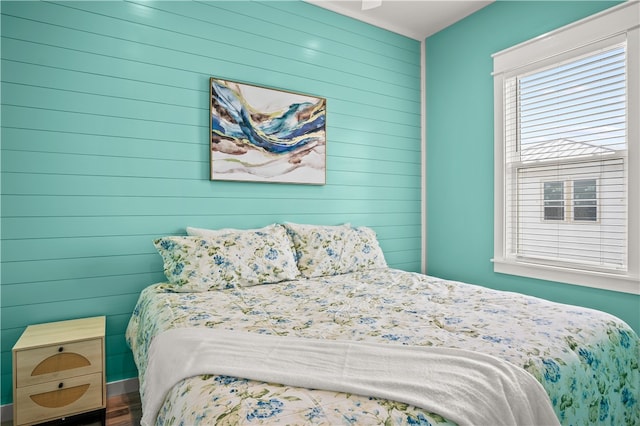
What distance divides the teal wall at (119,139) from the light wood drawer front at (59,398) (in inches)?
15.7

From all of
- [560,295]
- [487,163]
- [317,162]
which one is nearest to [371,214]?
[317,162]

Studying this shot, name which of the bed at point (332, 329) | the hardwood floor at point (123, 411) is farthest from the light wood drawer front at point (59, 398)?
the bed at point (332, 329)

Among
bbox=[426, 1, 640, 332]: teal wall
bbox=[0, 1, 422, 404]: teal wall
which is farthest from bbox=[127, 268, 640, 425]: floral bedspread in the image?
bbox=[426, 1, 640, 332]: teal wall

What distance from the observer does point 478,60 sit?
3078mm

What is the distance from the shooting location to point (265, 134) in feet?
8.89

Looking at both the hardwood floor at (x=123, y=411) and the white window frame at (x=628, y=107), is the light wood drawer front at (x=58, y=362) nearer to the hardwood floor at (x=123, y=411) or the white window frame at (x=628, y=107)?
the hardwood floor at (x=123, y=411)

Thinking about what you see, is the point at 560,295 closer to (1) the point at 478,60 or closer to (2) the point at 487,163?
(2) the point at 487,163

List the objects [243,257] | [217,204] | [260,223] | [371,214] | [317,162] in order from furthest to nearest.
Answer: [371,214], [317,162], [260,223], [217,204], [243,257]

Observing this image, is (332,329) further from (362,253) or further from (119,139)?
(119,139)

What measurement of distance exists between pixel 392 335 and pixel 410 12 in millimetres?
2901

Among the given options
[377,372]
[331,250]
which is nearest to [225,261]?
[331,250]

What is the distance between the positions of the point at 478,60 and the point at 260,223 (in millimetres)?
2304

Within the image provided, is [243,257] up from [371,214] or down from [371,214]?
down

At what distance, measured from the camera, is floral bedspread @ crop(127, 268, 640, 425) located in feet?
2.97
